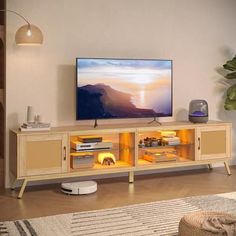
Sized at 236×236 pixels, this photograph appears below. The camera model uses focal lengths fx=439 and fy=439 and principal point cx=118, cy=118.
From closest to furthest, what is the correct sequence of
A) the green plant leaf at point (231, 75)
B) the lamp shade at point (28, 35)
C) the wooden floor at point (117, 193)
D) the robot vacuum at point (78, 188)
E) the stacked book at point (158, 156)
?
the wooden floor at point (117, 193) → the lamp shade at point (28, 35) → the robot vacuum at point (78, 188) → the stacked book at point (158, 156) → the green plant leaf at point (231, 75)

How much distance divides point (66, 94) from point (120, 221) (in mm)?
1877

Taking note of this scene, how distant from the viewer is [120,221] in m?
3.58

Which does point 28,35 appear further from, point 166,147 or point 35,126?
point 166,147

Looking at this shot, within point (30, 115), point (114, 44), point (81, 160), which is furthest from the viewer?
point (114, 44)

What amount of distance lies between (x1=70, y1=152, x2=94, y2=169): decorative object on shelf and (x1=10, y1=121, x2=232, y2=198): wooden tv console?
0.03 meters

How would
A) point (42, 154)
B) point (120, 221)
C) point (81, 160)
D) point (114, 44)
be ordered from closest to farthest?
point (120, 221), point (42, 154), point (81, 160), point (114, 44)

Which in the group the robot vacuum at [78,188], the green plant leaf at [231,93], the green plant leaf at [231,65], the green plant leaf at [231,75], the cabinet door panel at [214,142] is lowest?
the robot vacuum at [78,188]

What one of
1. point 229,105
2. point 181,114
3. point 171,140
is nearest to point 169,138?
point 171,140

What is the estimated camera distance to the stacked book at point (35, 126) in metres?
4.41

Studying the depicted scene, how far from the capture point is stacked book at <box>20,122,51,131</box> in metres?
4.41

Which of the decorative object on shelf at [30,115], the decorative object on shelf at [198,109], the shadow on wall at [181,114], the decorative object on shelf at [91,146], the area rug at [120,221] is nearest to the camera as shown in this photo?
the area rug at [120,221]

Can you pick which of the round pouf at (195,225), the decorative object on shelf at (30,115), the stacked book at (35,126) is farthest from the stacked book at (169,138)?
the round pouf at (195,225)

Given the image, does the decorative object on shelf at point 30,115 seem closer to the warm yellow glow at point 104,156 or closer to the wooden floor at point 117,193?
the wooden floor at point 117,193

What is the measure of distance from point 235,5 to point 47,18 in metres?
2.63
